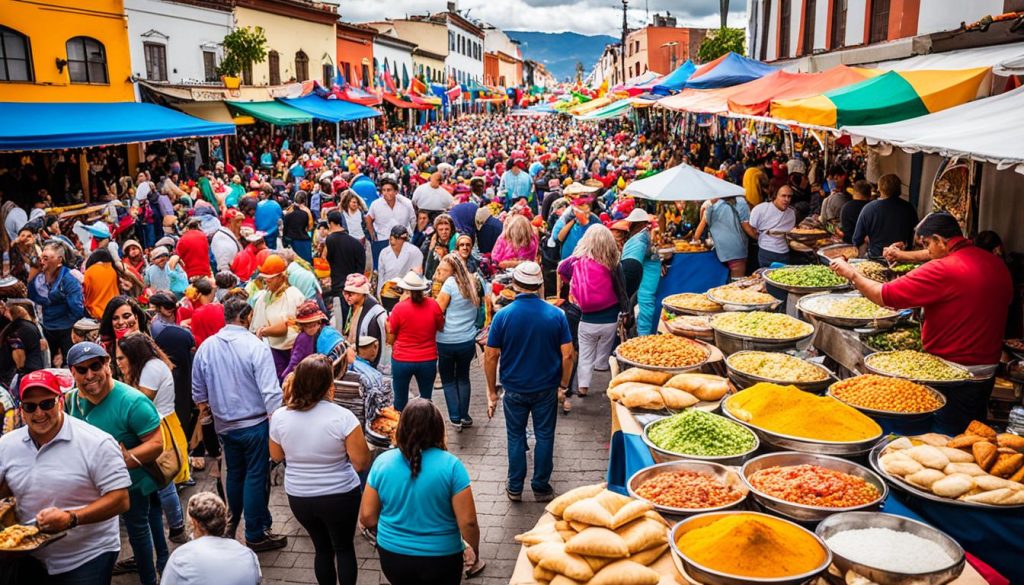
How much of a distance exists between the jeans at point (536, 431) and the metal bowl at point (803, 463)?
7.79 ft

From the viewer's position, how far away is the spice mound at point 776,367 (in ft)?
16.9

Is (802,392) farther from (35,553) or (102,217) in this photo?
(102,217)

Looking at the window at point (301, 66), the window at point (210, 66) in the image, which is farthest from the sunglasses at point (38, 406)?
the window at point (301, 66)

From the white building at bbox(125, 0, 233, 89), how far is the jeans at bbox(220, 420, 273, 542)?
19.5m

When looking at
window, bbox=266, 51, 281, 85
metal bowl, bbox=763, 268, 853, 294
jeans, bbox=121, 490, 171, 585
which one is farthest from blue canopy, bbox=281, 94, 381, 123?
jeans, bbox=121, 490, 171, 585

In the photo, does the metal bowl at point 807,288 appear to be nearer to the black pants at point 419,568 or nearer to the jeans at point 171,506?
the black pants at point 419,568

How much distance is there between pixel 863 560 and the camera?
3.19m

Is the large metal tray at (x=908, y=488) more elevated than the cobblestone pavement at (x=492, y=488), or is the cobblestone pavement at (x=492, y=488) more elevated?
the large metal tray at (x=908, y=488)

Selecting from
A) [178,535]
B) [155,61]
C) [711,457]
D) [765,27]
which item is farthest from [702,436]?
[155,61]

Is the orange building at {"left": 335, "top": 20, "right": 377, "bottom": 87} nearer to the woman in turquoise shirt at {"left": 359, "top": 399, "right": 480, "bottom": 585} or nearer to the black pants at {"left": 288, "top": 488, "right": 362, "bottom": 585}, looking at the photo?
the black pants at {"left": 288, "top": 488, "right": 362, "bottom": 585}

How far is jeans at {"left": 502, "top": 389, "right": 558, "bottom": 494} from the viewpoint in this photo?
6.22 metres

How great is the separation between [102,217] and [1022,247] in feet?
48.9

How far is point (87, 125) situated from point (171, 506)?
13.7 metres

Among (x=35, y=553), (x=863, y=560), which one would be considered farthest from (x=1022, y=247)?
(x=35, y=553)
